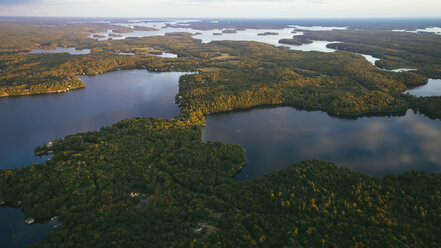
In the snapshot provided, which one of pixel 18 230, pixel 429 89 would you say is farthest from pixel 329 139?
pixel 429 89

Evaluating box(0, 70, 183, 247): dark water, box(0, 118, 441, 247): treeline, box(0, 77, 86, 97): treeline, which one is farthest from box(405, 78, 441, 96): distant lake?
box(0, 77, 86, 97): treeline

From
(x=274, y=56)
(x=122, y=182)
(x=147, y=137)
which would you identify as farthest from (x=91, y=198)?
(x=274, y=56)

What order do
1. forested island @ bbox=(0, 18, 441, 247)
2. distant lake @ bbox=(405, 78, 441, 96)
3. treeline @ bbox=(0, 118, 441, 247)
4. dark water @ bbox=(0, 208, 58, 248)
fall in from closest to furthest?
treeline @ bbox=(0, 118, 441, 247), forested island @ bbox=(0, 18, 441, 247), dark water @ bbox=(0, 208, 58, 248), distant lake @ bbox=(405, 78, 441, 96)

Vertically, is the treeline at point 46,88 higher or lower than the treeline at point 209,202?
higher

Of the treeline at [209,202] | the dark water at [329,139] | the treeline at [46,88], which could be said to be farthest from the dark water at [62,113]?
the dark water at [329,139]

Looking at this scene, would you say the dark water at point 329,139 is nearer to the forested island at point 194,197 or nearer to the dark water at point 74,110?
the forested island at point 194,197

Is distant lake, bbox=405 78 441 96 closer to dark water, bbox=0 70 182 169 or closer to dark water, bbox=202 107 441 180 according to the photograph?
dark water, bbox=202 107 441 180
